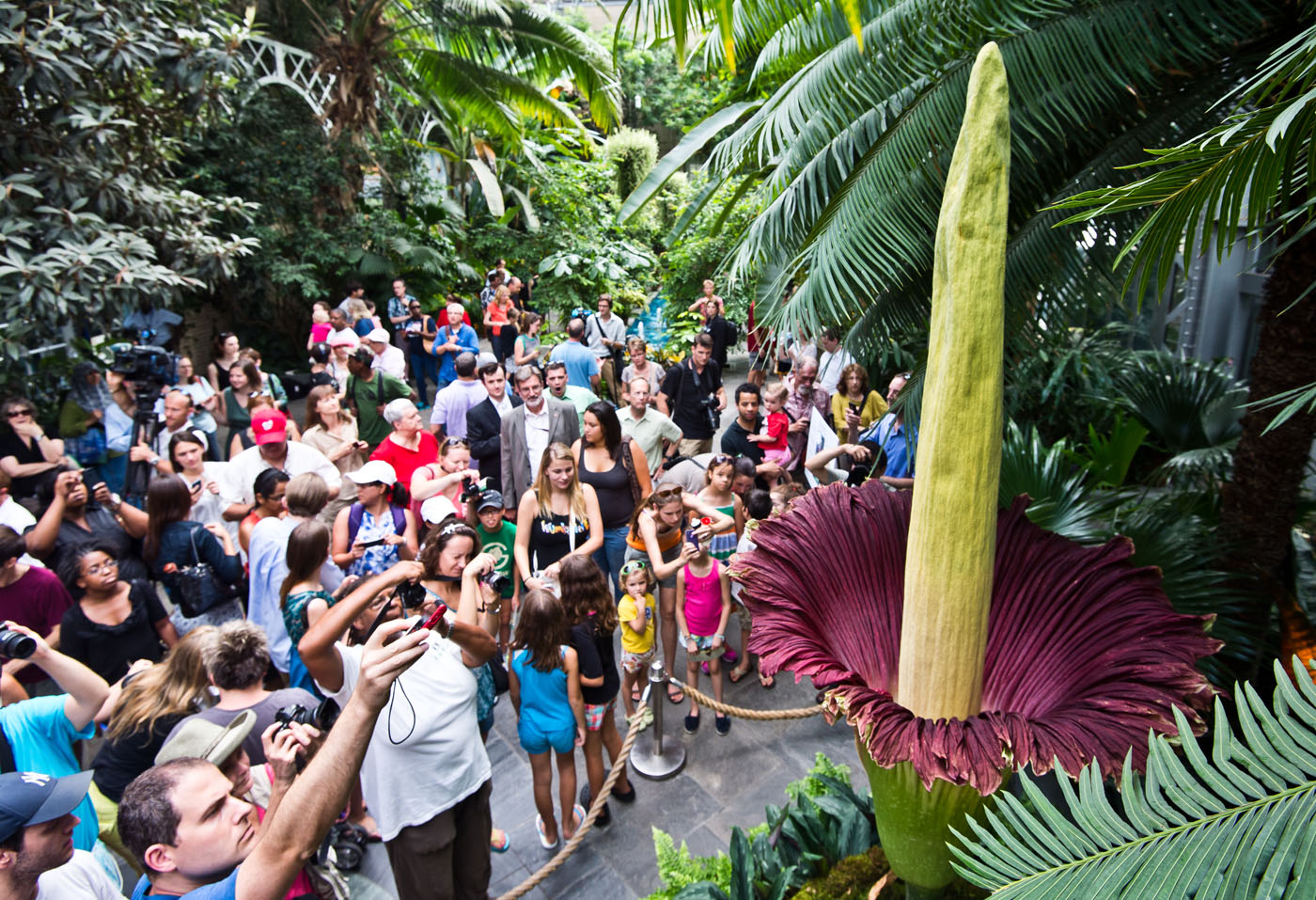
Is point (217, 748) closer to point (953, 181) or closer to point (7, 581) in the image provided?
point (7, 581)

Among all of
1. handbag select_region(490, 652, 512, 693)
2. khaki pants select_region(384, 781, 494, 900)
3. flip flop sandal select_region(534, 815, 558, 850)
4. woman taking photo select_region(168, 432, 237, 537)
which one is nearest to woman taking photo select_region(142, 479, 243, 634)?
woman taking photo select_region(168, 432, 237, 537)

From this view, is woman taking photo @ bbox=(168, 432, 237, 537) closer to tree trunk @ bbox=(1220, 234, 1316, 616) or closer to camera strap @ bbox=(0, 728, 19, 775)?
camera strap @ bbox=(0, 728, 19, 775)

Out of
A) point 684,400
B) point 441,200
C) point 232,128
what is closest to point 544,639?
point 684,400

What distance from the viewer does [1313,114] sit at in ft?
3.21

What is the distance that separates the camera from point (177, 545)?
11.9ft

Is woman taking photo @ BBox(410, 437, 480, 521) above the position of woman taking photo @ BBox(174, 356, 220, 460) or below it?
below

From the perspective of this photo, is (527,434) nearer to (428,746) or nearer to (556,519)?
(556,519)

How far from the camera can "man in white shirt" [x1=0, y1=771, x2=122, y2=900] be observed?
1.71 metres

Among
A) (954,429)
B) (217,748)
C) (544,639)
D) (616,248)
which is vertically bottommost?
(217,748)

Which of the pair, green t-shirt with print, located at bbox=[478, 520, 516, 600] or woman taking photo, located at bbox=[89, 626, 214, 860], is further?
green t-shirt with print, located at bbox=[478, 520, 516, 600]

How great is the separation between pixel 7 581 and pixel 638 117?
21.0 meters

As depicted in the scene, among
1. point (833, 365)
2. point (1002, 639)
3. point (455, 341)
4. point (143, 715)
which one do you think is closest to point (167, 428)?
point (143, 715)

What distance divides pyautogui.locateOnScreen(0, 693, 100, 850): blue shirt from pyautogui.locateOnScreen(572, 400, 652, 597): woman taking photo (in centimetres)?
238

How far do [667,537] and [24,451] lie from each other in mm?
3445
